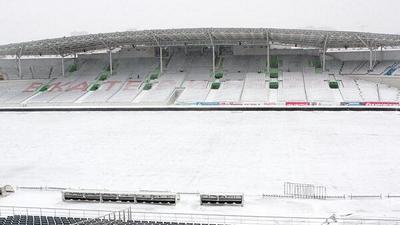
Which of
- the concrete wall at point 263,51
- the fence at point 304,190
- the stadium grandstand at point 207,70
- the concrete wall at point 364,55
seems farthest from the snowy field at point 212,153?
the concrete wall at point 263,51

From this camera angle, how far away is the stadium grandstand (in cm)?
5528

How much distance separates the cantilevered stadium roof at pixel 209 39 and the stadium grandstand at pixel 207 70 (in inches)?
4.6

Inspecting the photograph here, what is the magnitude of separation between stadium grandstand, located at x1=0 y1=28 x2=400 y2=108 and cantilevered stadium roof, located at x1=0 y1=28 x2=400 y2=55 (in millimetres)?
116

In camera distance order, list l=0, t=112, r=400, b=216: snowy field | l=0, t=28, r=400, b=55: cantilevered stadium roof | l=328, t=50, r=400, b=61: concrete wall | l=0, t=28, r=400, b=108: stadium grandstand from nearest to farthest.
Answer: l=0, t=112, r=400, b=216: snowy field < l=0, t=28, r=400, b=108: stadium grandstand < l=0, t=28, r=400, b=55: cantilevered stadium roof < l=328, t=50, r=400, b=61: concrete wall

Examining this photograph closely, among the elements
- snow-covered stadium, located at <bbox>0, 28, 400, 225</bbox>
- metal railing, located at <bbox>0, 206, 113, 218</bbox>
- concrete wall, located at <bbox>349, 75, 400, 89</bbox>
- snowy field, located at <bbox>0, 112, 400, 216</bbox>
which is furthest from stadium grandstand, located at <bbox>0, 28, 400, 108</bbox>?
metal railing, located at <bbox>0, 206, 113, 218</bbox>

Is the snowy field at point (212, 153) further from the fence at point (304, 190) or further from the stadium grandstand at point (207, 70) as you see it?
the stadium grandstand at point (207, 70)

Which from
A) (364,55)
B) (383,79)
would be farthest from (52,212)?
(364,55)

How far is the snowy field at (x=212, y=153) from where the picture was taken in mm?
25344

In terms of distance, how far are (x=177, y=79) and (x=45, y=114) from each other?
17.0 metres

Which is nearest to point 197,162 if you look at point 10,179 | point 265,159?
point 265,159

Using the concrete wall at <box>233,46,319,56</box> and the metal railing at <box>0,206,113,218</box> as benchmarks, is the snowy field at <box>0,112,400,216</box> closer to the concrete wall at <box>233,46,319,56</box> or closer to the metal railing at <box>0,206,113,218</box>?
the metal railing at <box>0,206,113,218</box>

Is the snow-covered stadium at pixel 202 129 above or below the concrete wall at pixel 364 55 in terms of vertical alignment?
below

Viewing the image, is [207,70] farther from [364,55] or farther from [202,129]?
[202,129]

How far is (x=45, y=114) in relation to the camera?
174 feet
